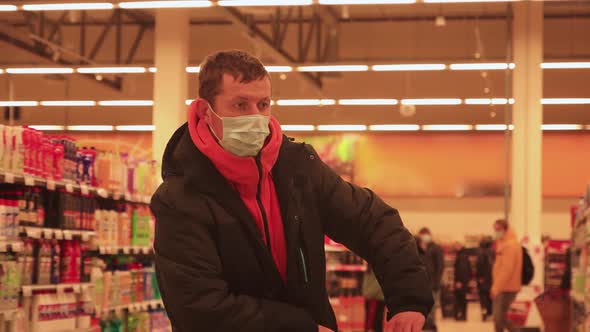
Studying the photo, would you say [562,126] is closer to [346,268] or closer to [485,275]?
[485,275]

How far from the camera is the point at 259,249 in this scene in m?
1.98

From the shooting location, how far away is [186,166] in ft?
6.73

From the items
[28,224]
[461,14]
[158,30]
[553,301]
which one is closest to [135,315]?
[28,224]

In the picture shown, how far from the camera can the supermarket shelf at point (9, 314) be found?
6312 millimetres

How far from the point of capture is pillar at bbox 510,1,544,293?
14578 millimetres

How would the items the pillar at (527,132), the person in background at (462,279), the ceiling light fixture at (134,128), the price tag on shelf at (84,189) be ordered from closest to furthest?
the price tag on shelf at (84,189)
the pillar at (527,132)
the person in background at (462,279)
the ceiling light fixture at (134,128)

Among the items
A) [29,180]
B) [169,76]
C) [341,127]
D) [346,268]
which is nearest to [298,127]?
[341,127]

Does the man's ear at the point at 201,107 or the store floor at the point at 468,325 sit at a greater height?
the man's ear at the point at 201,107

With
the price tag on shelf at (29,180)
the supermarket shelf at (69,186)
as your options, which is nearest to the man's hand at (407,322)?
the supermarket shelf at (69,186)

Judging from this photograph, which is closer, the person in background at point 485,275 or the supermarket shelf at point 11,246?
the supermarket shelf at point 11,246

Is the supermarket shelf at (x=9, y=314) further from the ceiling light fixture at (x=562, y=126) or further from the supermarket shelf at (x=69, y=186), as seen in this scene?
the ceiling light fixture at (x=562, y=126)

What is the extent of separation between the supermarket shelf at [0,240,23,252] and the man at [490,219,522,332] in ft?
23.1

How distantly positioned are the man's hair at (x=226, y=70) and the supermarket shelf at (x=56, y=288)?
195 inches

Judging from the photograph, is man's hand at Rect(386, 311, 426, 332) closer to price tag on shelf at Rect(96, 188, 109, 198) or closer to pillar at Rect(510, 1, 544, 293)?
price tag on shelf at Rect(96, 188, 109, 198)
